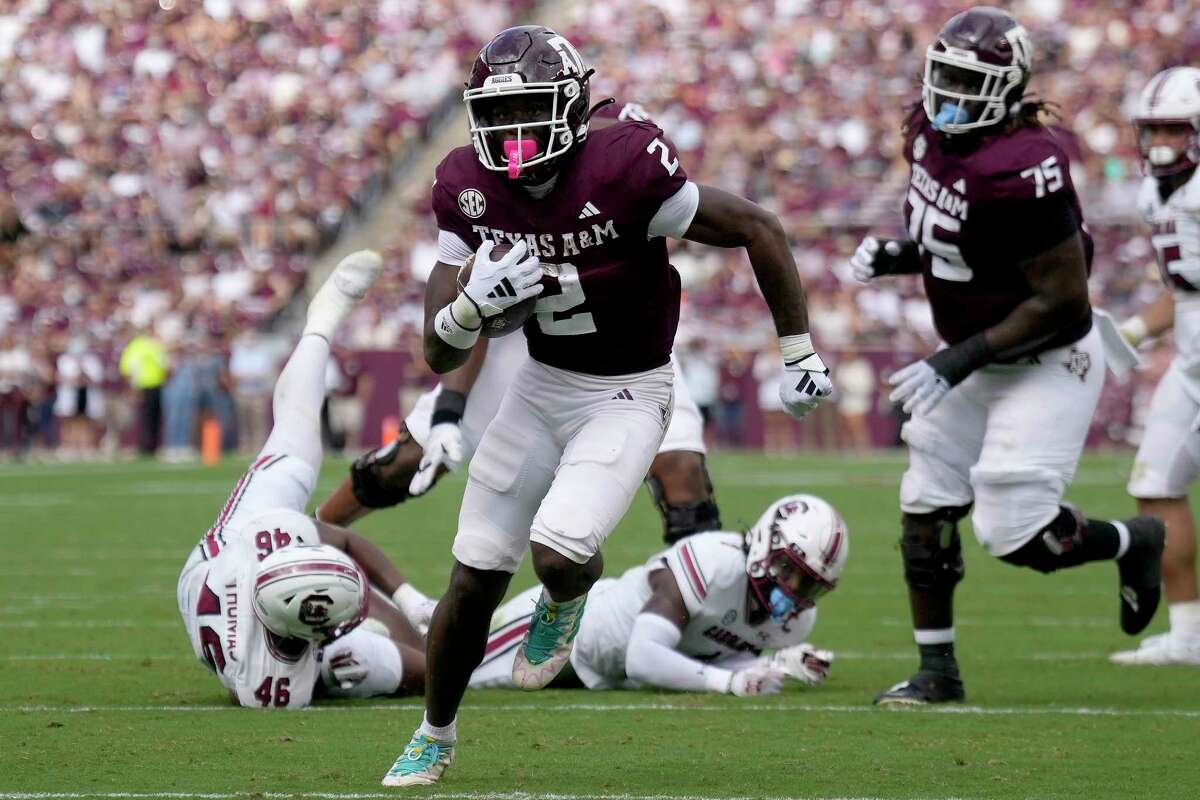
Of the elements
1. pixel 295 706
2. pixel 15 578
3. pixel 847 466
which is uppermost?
pixel 295 706

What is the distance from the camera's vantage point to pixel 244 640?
5.77m

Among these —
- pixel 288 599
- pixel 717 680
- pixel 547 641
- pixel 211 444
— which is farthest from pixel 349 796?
pixel 211 444

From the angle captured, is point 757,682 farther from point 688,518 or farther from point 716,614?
point 688,518

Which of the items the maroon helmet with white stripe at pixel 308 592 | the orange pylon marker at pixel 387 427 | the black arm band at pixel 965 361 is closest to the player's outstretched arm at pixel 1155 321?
the black arm band at pixel 965 361

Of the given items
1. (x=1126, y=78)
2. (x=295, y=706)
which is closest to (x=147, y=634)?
(x=295, y=706)

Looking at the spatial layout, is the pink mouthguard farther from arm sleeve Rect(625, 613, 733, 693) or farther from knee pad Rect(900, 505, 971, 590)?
knee pad Rect(900, 505, 971, 590)

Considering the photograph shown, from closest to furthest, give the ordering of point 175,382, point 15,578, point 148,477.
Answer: point 15,578 → point 148,477 → point 175,382

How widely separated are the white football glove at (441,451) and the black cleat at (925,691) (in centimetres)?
157

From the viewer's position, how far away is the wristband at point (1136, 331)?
7293 mm

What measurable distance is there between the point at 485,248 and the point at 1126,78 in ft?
64.9

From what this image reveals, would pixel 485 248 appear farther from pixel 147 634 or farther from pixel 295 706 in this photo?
pixel 147 634

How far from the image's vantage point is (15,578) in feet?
32.1

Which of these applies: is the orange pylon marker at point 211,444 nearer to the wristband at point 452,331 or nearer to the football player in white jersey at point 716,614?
the football player in white jersey at point 716,614

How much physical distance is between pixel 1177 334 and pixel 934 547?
173 centimetres
